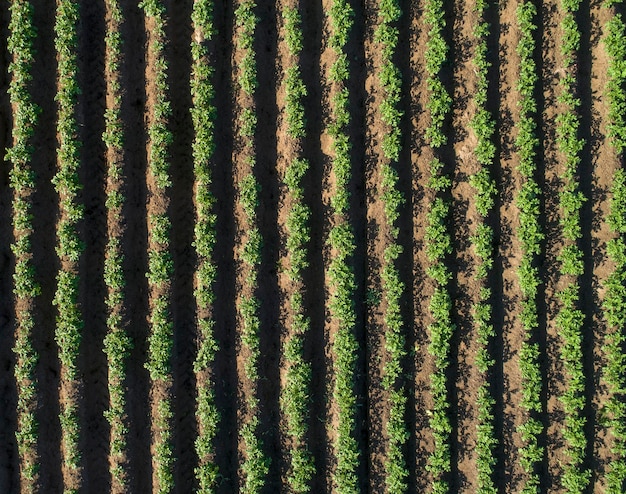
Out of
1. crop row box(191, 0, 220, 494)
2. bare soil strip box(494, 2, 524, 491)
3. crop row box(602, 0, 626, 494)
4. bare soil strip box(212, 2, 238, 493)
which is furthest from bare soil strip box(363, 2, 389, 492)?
crop row box(602, 0, 626, 494)

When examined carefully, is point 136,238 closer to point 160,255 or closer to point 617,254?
point 160,255

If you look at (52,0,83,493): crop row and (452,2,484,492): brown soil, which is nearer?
(52,0,83,493): crop row

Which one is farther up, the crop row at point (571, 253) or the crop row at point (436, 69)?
the crop row at point (436, 69)

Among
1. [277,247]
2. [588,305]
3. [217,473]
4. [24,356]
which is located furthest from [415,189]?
[24,356]

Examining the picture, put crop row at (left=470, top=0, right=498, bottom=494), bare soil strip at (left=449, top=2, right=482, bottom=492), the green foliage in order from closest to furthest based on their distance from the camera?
the green foliage
crop row at (left=470, top=0, right=498, bottom=494)
bare soil strip at (left=449, top=2, right=482, bottom=492)

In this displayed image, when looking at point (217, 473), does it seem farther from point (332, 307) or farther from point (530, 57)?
point (530, 57)

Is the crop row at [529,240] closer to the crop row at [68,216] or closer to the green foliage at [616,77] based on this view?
the green foliage at [616,77]

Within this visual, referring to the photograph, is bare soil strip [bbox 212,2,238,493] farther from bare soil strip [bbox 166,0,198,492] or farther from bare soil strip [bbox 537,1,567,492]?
bare soil strip [bbox 537,1,567,492]

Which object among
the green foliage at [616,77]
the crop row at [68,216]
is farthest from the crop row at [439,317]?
the crop row at [68,216]
